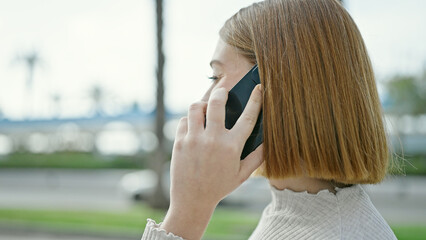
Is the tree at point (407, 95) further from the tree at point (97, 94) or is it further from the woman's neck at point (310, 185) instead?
the tree at point (97, 94)

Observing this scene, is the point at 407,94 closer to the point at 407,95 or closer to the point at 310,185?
the point at 407,95

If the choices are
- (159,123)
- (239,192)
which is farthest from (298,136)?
(239,192)

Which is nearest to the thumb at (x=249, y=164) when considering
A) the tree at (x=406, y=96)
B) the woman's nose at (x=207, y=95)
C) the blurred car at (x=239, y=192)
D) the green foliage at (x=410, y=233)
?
the woman's nose at (x=207, y=95)

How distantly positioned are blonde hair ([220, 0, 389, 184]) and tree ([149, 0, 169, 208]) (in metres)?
8.42

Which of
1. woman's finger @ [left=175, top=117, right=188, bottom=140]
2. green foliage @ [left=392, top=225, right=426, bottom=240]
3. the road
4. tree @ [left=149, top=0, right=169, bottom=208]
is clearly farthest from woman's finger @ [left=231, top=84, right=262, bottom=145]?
tree @ [left=149, top=0, right=169, bottom=208]

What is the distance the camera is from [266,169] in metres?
1.17

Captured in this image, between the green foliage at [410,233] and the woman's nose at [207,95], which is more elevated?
the woman's nose at [207,95]

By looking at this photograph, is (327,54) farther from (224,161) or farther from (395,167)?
(395,167)

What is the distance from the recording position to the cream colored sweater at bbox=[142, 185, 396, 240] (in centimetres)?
112

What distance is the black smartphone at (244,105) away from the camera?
1.12m

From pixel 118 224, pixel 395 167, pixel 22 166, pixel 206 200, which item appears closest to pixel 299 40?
pixel 206 200

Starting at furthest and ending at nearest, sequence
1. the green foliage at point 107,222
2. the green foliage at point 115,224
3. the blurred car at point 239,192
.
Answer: the blurred car at point 239,192 → the green foliage at point 107,222 → the green foliage at point 115,224

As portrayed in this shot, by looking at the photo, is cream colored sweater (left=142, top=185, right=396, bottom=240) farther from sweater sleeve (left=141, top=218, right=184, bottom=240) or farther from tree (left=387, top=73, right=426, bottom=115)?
tree (left=387, top=73, right=426, bottom=115)

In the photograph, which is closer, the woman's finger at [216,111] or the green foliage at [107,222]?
the woman's finger at [216,111]
